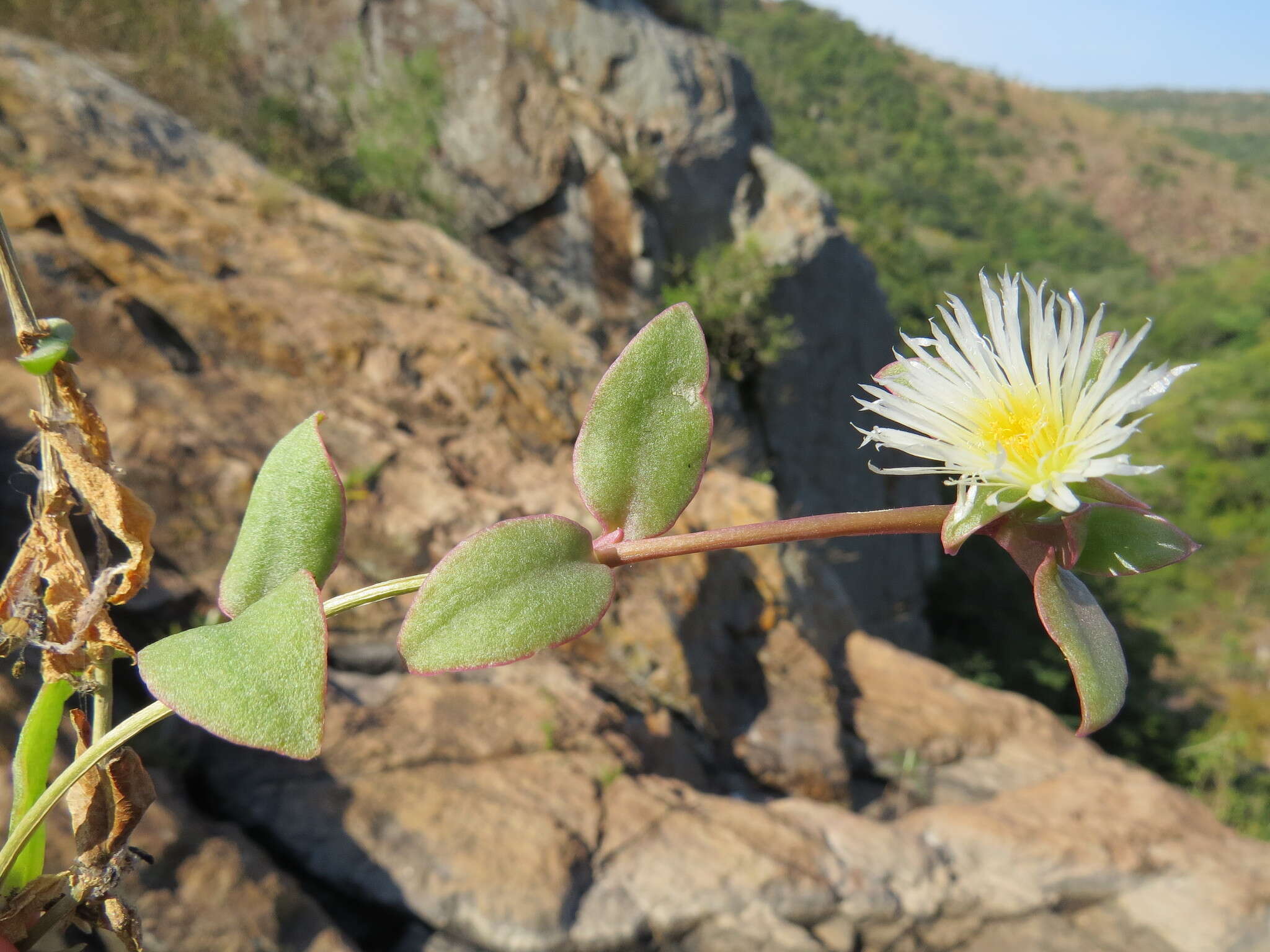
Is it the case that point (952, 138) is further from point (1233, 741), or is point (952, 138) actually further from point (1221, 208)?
point (1233, 741)

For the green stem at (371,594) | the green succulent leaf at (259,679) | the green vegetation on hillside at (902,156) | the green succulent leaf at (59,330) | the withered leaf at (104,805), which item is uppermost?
the green vegetation on hillside at (902,156)

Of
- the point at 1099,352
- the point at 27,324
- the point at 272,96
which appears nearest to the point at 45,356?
the point at 27,324

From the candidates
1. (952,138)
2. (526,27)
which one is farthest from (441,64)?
(952,138)

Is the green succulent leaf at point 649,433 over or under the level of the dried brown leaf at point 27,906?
over

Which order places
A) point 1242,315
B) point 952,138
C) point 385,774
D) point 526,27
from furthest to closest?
point 952,138 < point 1242,315 < point 526,27 < point 385,774

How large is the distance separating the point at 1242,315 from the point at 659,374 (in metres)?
22.7

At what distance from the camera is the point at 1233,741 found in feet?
21.5

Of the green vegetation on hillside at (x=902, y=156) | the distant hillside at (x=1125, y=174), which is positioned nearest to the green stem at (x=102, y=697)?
the green vegetation on hillside at (x=902, y=156)

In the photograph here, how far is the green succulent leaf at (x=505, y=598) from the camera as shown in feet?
1.01

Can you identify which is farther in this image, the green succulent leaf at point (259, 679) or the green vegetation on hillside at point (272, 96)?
the green vegetation on hillside at point (272, 96)

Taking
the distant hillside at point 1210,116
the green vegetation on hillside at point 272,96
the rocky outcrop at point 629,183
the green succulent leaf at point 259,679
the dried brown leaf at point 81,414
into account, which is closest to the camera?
the green succulent leaf at point 259,679

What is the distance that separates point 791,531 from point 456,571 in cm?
13

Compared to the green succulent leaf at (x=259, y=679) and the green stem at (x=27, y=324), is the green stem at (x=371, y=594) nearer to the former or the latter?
the green succulent leaf at (x=259, y=679)

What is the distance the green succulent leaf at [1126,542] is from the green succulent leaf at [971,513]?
35 millimetres
